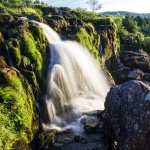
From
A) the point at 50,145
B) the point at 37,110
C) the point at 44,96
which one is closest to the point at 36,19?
the point at 44,96

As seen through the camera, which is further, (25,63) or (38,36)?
(38,36)

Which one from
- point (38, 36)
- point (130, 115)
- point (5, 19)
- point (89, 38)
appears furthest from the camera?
point (89, 38)

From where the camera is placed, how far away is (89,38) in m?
54.6

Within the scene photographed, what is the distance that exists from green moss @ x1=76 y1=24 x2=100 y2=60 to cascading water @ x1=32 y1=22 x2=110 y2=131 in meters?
1.32

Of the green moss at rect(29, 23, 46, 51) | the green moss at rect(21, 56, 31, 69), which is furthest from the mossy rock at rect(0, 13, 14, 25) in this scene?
the green moss at rect(21, 56, 31, 69)

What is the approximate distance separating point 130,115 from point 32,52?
1383 cm

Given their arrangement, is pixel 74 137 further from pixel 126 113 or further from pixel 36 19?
pixel 36 19

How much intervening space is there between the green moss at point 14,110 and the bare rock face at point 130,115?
5.96 meters

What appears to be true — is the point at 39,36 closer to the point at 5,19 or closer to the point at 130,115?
the point at 5,19

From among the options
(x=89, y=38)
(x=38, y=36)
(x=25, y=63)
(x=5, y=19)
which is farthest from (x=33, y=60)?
(x=89, y=38)

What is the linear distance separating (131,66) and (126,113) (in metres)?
31.6

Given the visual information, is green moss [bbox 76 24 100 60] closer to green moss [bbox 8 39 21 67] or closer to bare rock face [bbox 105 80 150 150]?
green moss [bbox 8 39 21 67]

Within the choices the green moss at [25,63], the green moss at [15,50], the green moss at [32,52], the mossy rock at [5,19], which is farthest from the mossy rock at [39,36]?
the green moss at [25,63]

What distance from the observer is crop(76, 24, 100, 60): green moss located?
52.1m
